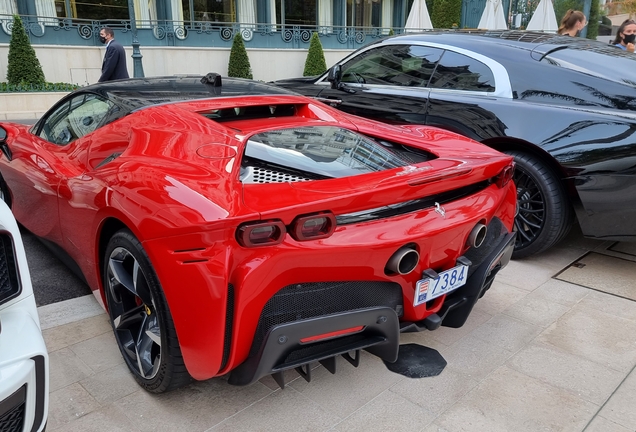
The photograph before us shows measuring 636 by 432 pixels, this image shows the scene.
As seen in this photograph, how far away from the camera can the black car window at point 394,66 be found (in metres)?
4.86

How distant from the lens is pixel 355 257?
2066 mm

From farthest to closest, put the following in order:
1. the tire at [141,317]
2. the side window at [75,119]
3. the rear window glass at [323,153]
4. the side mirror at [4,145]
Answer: the side mirror at [4,145] → the side window at [75,119] → the rear window glass at [323,153] → the tire at [141,317]

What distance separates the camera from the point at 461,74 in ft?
15.0

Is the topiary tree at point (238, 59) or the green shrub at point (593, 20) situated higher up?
the green shrub at point (593, 20)

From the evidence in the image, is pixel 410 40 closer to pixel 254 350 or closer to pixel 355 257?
pixel 355 257

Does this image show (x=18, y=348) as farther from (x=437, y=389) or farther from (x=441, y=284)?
(x=437, y=389)

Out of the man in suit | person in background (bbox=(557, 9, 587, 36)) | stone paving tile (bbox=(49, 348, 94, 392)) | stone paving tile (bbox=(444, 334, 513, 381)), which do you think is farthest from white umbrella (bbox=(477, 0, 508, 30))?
stone paving tile (bbox=(49, 348, 94, 392))

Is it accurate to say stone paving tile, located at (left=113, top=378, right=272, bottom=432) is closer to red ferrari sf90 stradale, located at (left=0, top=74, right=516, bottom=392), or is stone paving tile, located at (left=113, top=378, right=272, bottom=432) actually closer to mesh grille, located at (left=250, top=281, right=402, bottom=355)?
red ferrari sf90 stradale, located at (left=0, top=74, right=516, bottom=392)

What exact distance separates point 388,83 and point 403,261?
10.9ft

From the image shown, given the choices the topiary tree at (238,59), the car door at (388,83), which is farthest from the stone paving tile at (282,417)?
the topiary tree at (238,59)

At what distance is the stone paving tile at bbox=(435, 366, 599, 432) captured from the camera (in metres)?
2.31

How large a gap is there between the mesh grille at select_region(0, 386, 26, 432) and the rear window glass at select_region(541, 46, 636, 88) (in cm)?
411

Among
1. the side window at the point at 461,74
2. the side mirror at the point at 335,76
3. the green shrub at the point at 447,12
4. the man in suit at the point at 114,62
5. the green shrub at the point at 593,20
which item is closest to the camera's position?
the side window at the point at 461,74

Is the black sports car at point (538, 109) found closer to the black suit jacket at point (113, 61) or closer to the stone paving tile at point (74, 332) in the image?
the stone paving tile at point (74, 332)
